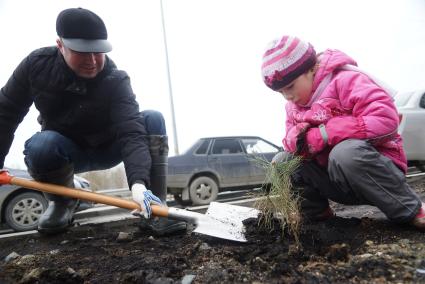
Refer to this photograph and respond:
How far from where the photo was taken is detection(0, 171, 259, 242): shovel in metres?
1.86

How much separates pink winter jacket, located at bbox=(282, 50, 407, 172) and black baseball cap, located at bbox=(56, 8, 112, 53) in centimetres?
124

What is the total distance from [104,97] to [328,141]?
56.7 inches

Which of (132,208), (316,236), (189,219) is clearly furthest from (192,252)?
(316,236)

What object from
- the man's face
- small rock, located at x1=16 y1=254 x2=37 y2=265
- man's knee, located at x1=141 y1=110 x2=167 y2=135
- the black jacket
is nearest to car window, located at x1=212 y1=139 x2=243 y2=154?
man's knee, located at x1=141 y1=110 x2=167 y2=135

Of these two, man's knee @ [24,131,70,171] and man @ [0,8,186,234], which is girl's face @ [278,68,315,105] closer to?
man @ [0,8,186,234]

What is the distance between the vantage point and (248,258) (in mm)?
1522

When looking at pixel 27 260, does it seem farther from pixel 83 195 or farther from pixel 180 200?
pixel 180 200

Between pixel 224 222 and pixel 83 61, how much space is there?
1265 mm

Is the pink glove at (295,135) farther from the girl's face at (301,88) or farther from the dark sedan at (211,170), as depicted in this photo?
the dark sedan at (211,170)

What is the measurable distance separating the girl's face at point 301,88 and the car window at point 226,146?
4550 millimetres

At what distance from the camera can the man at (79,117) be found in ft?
6.52

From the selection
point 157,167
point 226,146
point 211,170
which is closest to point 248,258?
point 157,167

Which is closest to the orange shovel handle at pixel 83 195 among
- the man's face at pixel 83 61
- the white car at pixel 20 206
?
the man's face at pixel 83 61

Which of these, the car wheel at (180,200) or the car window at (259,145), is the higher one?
the car window at (259,145)
